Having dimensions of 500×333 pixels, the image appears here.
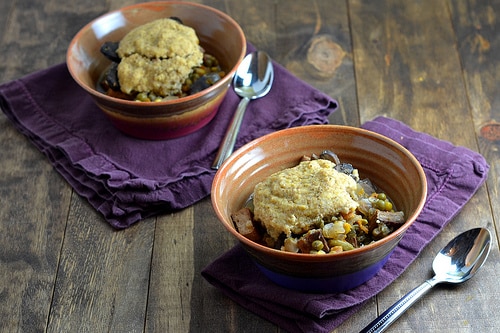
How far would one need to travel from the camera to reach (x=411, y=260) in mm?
2242

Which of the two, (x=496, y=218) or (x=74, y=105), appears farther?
(x=74, y=105)

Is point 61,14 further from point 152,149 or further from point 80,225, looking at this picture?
point 80,225

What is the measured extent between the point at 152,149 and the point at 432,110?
1.09m

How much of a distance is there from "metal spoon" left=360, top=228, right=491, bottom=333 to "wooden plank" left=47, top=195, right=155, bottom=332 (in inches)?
28.8

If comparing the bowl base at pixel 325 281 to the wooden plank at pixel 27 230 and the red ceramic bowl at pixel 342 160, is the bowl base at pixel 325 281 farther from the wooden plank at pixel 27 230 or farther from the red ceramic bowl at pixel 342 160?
the wooden plank at pixel 27 230

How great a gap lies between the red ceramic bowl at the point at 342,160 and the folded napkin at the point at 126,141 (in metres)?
0.32

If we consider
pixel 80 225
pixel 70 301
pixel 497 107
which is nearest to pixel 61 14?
pixel 80 225

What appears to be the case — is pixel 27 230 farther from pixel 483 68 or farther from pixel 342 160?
pixel 483 68

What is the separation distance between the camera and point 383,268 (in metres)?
2.22

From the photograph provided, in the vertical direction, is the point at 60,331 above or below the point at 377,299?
below

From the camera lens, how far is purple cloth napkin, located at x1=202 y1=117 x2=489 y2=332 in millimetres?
2080

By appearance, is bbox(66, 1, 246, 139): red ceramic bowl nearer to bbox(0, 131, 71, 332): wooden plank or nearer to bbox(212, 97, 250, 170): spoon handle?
bbox(212, 97, 250, 170): spoon handle

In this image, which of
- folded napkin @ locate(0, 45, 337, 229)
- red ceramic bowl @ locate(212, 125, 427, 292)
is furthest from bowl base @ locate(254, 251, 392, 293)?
A: folded napkin @ locate(0, 45, 337, 229)

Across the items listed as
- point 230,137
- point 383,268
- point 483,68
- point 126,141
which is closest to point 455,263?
point 383,268
